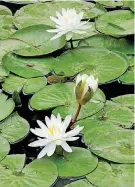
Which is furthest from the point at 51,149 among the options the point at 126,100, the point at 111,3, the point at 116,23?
the point at 111,3

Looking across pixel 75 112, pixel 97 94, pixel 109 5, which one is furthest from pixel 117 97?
pixel 109 5

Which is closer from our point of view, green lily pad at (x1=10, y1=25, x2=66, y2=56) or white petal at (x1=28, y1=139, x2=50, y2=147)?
white petal at (x1=28, y1=139, x2=50, y2=147)

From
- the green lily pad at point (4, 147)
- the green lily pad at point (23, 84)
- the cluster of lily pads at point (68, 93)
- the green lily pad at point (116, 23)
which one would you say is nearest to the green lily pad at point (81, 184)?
the cluster of lily pads at point (68, 93)

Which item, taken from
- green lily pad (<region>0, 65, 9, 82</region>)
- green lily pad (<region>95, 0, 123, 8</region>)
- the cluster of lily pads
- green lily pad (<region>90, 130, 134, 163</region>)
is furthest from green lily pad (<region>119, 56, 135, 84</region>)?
green lily pad (<region>95, 0, 123, 8</region>)

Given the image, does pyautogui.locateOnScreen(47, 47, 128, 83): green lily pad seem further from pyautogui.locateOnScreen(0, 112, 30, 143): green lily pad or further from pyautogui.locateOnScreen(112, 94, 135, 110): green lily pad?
pyautogui.locateOnScreen(0, 112, 30, 143): green lily pad

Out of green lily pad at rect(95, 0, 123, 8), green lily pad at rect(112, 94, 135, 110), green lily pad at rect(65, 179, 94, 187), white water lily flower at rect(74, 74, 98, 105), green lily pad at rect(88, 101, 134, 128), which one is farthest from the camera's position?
green lily pad at rect(95, 0, 123, 8)

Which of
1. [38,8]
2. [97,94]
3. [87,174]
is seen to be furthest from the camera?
[38,8]

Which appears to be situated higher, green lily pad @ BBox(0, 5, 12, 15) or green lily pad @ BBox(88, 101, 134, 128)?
green lily pad @ BBox(0, 5, 12, 15)

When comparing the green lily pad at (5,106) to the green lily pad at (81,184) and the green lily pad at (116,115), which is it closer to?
the green lily pad at (116,115)

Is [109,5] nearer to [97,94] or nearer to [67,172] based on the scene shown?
[97,94]
